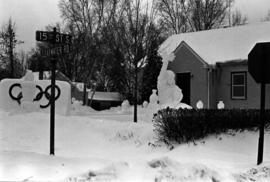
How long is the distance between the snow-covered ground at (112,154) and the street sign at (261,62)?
5.96ft

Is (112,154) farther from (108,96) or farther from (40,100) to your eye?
(108,96)

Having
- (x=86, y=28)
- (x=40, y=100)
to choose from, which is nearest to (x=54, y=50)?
(x=40, y=100)

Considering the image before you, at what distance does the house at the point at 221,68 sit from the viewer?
23.0 m

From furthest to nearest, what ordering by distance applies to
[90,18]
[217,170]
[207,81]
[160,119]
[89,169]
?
[90,18], [207,81], [160,119], [217,170], [89,169]

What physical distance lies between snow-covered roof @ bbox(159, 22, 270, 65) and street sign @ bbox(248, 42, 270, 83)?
1389 cm

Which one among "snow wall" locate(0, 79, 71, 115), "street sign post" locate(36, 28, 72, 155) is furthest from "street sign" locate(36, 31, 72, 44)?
"snow wall" locate(0, 79, 71, 115)

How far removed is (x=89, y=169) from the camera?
705cm

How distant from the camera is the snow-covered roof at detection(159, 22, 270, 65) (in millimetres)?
23812

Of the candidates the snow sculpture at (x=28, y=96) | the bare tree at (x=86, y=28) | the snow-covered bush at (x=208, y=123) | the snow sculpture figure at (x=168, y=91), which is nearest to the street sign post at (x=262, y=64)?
the snow-covered bush at (x=208, y=123)

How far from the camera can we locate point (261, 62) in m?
8.99

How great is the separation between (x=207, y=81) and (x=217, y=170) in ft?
55.7

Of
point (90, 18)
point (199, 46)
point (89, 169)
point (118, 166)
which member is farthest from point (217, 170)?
point (90, 18)

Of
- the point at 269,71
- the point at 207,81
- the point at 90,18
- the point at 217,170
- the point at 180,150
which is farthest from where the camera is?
the point at 90,18

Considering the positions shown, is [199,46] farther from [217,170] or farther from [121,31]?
[217,170]
